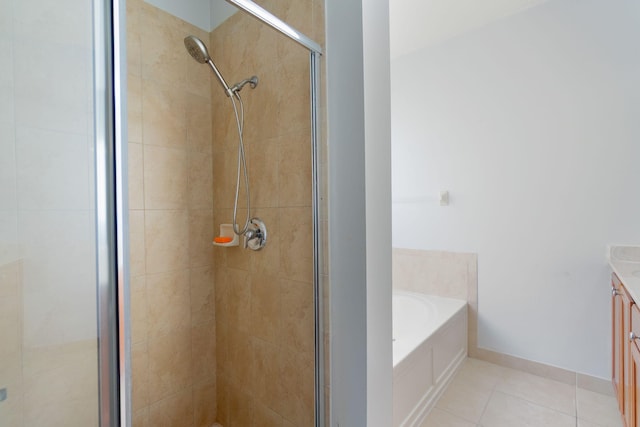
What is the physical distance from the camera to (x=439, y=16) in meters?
2.21

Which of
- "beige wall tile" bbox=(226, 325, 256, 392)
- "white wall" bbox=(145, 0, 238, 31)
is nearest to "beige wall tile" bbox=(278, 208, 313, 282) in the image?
"beige wall tile" bbox=(226, 325, 256, 392)

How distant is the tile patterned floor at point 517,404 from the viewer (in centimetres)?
166

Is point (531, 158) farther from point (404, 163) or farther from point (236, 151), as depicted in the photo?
point (236, 151)

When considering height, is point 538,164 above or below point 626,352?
above

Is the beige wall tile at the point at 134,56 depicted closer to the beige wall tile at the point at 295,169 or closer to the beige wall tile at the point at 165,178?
the beige wall tile at the point at 165,178

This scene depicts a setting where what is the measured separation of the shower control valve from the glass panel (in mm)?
647

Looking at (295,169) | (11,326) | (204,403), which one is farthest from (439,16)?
(204,403)

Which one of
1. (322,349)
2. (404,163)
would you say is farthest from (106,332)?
(404,163)

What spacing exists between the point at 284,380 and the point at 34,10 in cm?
140

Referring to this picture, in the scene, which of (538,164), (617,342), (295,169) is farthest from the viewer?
(538,164)

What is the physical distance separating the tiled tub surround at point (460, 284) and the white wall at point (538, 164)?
6cm

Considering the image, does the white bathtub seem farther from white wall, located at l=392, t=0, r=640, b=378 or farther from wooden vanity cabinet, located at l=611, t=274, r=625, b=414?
wooden vanity cabinet, located at l=611, t=274, r=625, b=414

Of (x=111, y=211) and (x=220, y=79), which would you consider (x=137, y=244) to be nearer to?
(x=111, y=211)

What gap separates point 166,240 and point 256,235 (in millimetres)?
462
